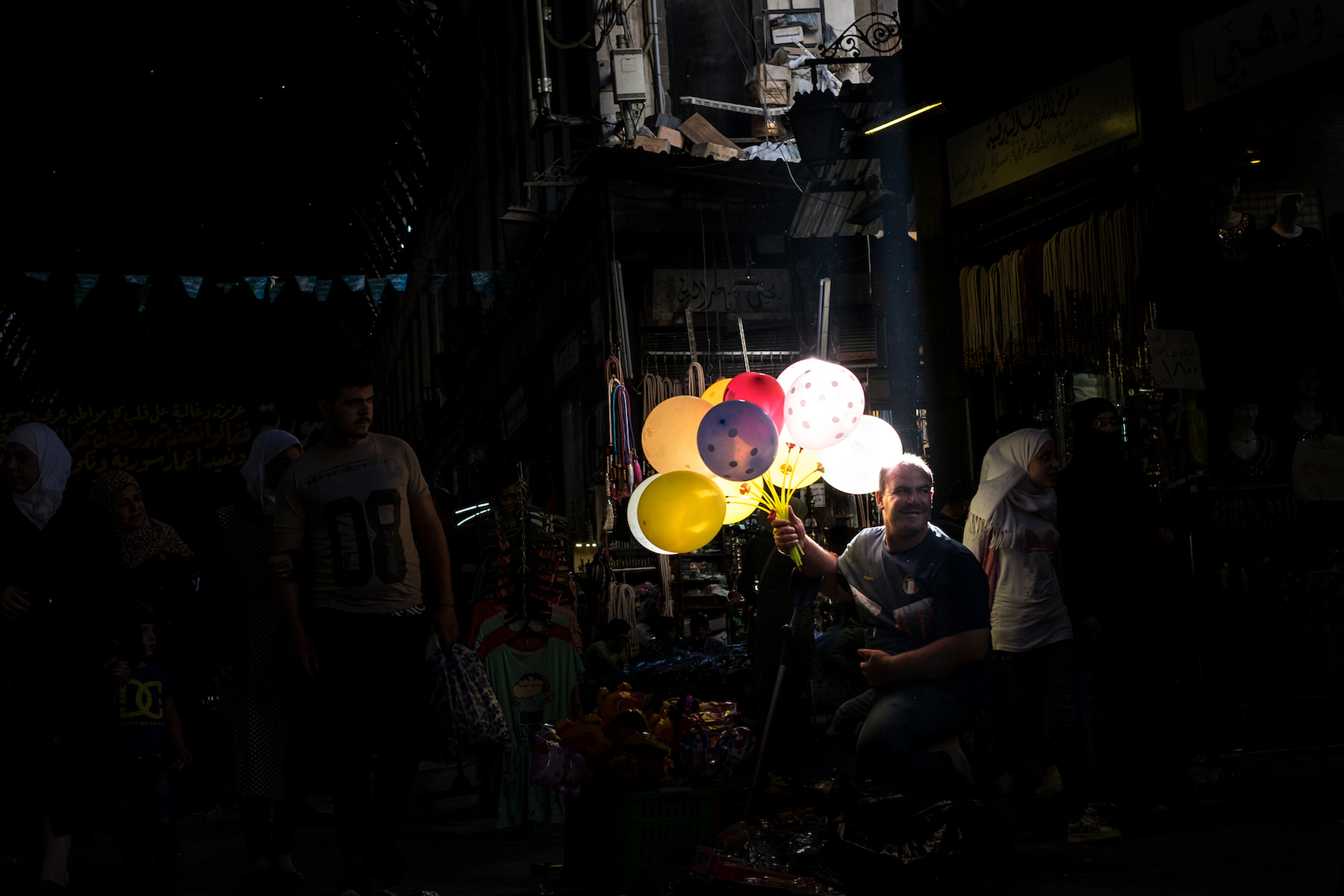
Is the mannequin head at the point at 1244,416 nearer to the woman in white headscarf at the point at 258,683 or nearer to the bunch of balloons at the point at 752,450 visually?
the bunch of balloons at the point at 752,450

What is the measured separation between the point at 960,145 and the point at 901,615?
5.11 m

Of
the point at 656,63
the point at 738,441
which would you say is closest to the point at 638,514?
the point at 738,441

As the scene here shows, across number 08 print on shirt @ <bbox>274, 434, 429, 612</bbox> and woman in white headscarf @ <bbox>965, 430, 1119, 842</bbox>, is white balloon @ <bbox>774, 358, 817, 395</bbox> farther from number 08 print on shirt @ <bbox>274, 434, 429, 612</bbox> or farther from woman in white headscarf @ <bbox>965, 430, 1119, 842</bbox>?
number 08 print on shirt @ <bbox>274, 434, 429, 612</bbox>

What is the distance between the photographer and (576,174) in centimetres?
1534

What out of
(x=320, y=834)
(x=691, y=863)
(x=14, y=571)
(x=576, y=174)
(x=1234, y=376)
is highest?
(x=576, y=174)

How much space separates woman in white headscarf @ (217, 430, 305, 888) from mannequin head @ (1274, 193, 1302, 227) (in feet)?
19.5

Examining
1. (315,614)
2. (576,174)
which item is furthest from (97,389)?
(315,614)

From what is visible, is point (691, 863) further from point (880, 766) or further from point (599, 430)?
point (599, 430)

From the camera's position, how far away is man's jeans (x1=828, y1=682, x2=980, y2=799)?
15.3 feet

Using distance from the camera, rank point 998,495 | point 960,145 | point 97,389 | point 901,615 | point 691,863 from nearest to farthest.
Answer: point 691,863 < point 901,615 < point 998,495 < point 960,145 < point 97,389

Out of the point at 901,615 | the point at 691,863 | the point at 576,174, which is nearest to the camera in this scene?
the point at 691,863

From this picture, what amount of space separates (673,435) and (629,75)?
10.1 meters

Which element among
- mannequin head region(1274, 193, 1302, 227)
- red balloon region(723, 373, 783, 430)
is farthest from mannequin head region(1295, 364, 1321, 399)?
red balloon region(723, 373, 783, 430)

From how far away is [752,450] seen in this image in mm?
5980
